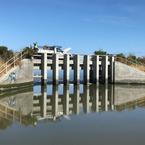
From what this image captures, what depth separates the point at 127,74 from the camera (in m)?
37.9

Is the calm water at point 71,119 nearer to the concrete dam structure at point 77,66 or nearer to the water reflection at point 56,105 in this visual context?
the water reflection at point 56,105

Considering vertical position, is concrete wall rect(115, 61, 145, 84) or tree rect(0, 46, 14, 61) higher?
tree rect(0, 46, 14, 61)

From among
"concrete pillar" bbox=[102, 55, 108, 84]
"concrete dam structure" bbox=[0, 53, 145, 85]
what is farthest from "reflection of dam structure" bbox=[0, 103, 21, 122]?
"concrete pillar" bbox=[102, 55, 108, 84]

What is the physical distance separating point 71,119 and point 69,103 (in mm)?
6208

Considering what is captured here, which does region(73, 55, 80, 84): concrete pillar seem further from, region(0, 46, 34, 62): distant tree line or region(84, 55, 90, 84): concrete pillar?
region(0, 46, 34, 62): distant tree line

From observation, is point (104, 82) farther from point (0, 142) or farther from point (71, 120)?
point (0, 142)

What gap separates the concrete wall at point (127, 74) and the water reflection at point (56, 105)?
7717 millimetres

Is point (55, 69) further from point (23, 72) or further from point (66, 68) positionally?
point (23, 72)

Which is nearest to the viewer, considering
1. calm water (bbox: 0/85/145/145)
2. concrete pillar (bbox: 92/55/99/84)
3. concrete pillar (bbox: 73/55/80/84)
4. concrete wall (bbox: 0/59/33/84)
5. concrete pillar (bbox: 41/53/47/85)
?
calm water (bbox: 0/85/145/145)

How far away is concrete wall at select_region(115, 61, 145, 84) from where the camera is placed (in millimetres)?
37844

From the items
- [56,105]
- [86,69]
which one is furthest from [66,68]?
[56,105]

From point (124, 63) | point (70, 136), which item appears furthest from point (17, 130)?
point (124, 63)

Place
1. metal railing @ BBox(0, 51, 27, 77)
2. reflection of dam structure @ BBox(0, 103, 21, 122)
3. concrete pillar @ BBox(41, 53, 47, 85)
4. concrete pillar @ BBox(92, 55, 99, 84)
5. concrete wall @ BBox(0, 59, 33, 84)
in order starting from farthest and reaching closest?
concrete pillar @ BBox(92, 55, 99, 84), concrete pillar @ BBox(41, 53, 47, 85), metal railing @ BBox(0, 51, 27, 77), concrete wall @ BBox(0, 59, 33, 84), reflection of dam structure @ BBox(0, 103, 21, 122)

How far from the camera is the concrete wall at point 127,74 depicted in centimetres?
3784
